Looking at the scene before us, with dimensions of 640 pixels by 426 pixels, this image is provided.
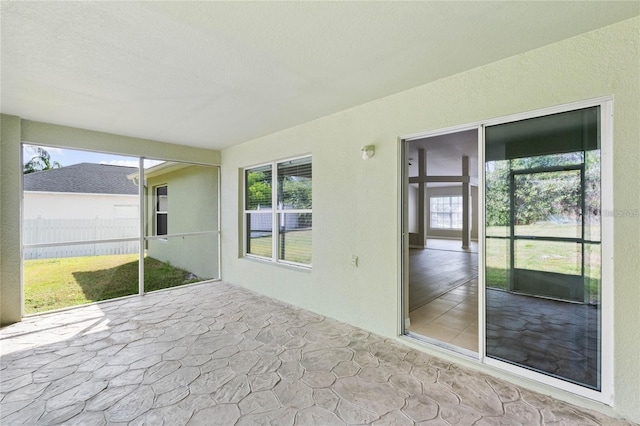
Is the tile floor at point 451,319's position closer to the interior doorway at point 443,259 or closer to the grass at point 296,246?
the interior doorway at point 443,259

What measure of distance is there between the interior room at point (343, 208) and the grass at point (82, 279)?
0.04 meters

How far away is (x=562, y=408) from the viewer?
6.65 feet

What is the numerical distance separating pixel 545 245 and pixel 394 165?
1.59 m

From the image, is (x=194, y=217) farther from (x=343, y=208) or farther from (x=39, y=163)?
(x=343, y=208)

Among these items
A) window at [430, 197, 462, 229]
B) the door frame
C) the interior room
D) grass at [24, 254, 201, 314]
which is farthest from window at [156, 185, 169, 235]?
window at [430, 197, 462, 229]

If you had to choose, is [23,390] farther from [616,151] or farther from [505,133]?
[616,151]

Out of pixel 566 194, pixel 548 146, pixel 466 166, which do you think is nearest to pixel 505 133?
pixel 548 146

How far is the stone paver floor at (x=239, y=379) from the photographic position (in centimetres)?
199

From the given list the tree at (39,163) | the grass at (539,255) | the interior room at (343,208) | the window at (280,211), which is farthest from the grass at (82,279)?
the grass at (539,255)

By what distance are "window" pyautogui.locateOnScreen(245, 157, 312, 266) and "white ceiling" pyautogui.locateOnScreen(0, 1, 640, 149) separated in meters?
1.42

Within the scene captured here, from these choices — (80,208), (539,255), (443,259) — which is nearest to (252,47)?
(539,255)

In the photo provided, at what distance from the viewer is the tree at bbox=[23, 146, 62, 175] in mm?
3953

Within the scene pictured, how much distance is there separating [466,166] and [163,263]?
981 centimetres

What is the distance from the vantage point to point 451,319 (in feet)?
12.0
